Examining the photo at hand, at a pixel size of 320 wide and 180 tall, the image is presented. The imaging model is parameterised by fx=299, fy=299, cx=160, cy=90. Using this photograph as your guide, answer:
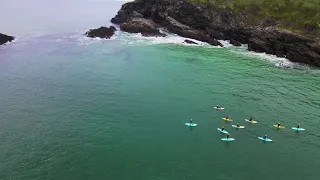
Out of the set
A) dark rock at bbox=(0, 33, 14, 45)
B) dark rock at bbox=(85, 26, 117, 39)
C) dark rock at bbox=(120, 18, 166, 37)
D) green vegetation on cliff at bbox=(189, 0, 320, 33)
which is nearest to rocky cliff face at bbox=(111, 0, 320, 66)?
dark rock at bbox=(120, 18, 166, 37)

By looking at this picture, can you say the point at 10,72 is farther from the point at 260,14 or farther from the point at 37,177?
the point at 260,14

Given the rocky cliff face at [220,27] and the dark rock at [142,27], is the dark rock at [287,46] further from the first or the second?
the dark rock at [142,27]

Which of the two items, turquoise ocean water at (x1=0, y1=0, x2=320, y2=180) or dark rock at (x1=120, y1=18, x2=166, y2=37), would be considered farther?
dark rock at (x1=120, y1=18, x2=166, y2=37)

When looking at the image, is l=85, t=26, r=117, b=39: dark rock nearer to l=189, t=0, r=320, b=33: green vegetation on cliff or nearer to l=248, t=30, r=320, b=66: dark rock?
l=189, t=0, r=320, b=33: green vegetation on cliff

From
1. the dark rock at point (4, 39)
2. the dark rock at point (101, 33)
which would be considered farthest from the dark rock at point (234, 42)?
the dark rock at point (4, 39)

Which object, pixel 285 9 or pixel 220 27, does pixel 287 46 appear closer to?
pixel 285 9

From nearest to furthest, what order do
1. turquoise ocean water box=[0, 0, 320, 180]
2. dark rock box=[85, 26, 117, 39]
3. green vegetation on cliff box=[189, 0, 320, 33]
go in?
1. turquoise ocean water box=[0, 0, 320, 180]
2. green vegetation on cliff box=[189, 0, 320, 33]
3. dark rock box=[85, 26, 117, 39]
